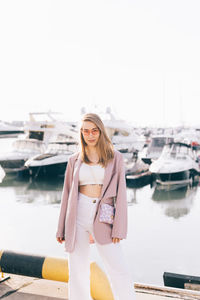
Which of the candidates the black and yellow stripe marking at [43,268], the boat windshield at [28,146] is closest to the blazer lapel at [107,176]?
the black and yellow stripe marking at [43,268]

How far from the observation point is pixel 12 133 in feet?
294

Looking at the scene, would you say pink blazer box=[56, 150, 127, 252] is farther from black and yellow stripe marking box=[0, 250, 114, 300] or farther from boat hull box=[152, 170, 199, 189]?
boat hull box=[152, 170, 199, 189]

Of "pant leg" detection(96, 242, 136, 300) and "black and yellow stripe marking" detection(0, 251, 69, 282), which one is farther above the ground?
"pant leg" detection(96, 242, 136, 300)

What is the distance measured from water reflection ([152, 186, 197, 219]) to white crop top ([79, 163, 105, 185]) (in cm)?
1026

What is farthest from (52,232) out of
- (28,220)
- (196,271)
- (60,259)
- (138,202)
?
(60,259)

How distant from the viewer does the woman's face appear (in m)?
2.27

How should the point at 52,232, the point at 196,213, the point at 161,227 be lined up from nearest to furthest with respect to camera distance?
the point at 52,232 → the point at 161,227 → the point at 196,213

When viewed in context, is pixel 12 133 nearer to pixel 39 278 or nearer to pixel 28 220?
pixel 28 220

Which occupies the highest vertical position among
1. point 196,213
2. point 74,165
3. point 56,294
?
point 74,165

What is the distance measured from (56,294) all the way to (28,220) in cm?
853

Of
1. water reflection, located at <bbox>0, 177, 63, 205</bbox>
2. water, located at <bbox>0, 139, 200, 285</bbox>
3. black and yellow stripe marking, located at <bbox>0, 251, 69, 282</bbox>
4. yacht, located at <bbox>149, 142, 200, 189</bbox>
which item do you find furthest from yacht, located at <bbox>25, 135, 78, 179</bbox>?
black and yellow stripe marking, located at <bbox>0, 251, 69, 282</bbox>

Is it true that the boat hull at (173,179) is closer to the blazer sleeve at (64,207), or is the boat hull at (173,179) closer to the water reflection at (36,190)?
the water reflection at (36,190)

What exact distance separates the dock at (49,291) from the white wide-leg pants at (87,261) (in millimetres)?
717

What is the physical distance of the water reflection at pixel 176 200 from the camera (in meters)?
12.5
